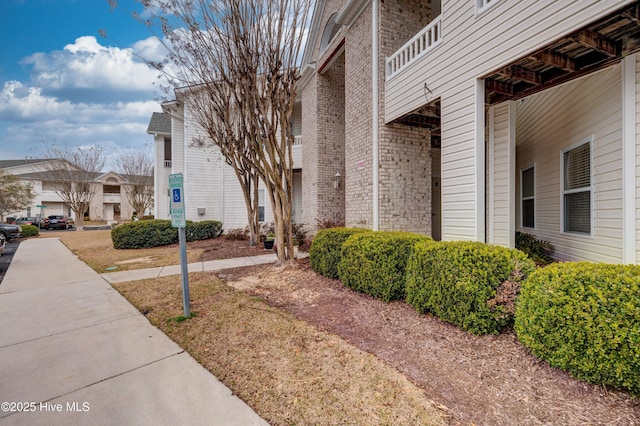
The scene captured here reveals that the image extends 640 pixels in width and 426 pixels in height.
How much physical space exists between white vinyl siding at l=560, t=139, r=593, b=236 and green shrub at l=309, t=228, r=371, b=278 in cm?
441

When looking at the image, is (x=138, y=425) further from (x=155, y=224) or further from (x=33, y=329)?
(x=155, y=224)

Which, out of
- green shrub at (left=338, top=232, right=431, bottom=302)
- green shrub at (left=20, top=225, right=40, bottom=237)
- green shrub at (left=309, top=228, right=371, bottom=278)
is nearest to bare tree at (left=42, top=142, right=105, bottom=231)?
green shrub at (left=20, top=225, right=40, bottom=237)

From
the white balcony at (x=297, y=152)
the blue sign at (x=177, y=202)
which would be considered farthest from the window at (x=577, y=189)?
the white balcony at (x=297, y=152)

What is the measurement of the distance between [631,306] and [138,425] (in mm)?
3936

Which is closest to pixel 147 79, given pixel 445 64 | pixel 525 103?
pixel 445 64

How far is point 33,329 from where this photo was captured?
393cm

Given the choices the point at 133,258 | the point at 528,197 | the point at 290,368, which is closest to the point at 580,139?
the point at 528,197

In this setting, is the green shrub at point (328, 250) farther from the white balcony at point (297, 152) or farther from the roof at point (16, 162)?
the roof at point (16, 162)

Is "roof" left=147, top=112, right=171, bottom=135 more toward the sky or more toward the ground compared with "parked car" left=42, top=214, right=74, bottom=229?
more toward the sky

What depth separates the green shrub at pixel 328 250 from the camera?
5973 mm

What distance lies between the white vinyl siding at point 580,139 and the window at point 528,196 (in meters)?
0.27

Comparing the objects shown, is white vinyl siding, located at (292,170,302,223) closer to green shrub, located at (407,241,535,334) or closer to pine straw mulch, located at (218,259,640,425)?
pine straw mulch, located at (218,259,640,425)

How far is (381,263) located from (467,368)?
206 cm

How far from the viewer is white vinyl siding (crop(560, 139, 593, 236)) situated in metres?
5.45
